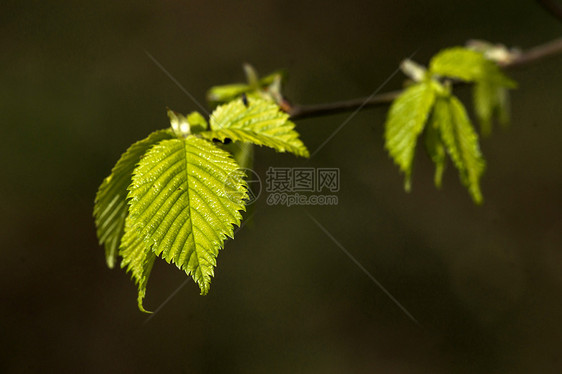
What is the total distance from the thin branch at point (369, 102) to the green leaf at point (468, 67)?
9cm

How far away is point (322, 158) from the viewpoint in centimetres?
340

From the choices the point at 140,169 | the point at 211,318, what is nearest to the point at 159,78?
the point at 211,318

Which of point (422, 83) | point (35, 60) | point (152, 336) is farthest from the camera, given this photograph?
point (35, 60)

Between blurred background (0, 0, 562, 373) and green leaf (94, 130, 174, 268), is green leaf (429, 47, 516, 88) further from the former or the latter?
blurred background (0, 0, 562, 373)

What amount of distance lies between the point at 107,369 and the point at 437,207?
8.47ft

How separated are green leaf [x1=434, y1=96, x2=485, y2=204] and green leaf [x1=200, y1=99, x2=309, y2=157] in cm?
40

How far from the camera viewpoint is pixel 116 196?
2.72 ft

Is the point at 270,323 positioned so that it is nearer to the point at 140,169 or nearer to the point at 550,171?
the point at 550,171

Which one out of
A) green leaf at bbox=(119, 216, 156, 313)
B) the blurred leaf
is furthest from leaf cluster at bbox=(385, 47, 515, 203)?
green leaf at bbox=(119, 216, 156, 313)

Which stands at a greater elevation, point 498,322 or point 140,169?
point 140,169

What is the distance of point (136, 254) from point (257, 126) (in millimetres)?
303

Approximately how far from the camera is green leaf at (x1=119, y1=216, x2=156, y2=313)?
70cm

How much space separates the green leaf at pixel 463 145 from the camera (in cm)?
107

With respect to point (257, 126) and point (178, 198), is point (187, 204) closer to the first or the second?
point (178, 198)
